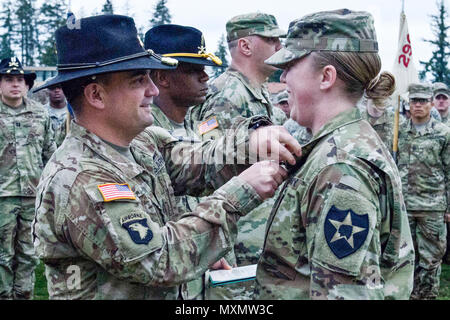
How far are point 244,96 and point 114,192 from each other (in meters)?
3.22

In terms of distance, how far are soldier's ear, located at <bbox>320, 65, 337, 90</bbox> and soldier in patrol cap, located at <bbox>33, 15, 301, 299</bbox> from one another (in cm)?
29

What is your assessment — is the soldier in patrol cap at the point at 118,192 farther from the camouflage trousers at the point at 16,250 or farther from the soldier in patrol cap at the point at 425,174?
the soldier in patrol cap at the point at 425,174

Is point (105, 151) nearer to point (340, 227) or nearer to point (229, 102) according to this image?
point (340, 227)

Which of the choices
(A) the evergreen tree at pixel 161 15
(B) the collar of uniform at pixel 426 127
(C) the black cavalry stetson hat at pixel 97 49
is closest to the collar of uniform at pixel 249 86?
(C) the black cavalry stetson hat at pixel 97 49

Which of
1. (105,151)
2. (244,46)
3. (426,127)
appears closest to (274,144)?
(105,151)

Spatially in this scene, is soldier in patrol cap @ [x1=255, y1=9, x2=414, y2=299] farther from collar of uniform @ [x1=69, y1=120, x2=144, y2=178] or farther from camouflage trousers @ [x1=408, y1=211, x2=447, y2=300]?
camouflage trousers @ [x1=408, y1=211, x2=447, y2=300]

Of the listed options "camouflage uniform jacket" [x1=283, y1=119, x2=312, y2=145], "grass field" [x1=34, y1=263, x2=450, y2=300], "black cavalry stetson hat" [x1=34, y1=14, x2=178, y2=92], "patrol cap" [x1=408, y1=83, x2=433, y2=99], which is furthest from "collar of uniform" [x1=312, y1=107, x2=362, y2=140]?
"patrol cap" [x1=408, y1=83, x2=433, y2=99]

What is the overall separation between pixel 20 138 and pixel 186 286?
5.59 meters

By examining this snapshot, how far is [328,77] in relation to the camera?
2.59 metres

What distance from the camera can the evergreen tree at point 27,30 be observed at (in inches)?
2029

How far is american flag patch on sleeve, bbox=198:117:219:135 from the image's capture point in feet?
16.2

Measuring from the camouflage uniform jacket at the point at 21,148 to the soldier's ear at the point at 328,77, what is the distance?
5.86 m

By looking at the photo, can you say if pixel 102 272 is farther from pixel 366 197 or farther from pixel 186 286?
pixel 366 197

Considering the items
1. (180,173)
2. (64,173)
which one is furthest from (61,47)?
(180,173)
